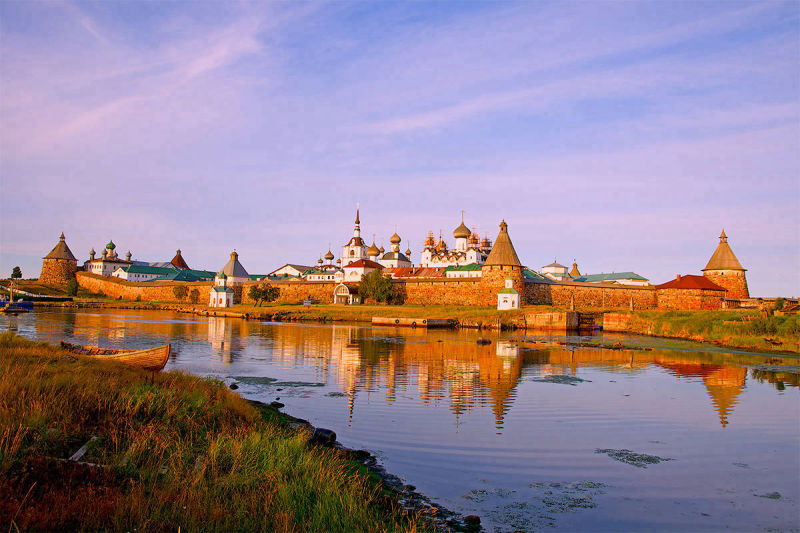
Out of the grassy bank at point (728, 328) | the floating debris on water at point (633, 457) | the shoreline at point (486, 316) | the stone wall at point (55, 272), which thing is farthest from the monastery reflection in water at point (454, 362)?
the stone wall at point (55, 272)

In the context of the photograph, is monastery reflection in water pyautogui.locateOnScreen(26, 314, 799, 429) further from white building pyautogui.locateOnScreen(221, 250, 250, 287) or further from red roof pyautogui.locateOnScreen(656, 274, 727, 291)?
white building pyautogui.locateOnScreen(221, 250, 250, 287)

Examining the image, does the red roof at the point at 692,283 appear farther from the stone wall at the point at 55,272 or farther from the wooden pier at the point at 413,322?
the stone wall at the point at 55,272

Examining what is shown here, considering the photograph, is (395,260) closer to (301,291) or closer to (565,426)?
(301,291)

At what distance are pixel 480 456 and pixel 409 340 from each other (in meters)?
23.9

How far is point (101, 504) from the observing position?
15.4 ft

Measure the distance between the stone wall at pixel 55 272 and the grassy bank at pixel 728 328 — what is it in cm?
9173

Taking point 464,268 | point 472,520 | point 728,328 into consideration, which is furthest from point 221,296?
point 472,520

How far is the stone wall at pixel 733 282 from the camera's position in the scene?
53.4m

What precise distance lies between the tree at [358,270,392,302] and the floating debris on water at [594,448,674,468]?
180 feet

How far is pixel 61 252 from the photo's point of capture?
94.6 meters

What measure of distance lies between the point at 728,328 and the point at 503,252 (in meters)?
27.5

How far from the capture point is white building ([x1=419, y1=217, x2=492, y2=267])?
86463 millimetres

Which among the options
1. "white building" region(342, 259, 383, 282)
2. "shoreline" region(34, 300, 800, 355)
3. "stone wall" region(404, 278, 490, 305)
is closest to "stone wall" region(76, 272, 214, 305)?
"shoreline" region(34, 300, 800, 355)

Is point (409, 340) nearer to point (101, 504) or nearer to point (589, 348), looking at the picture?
point (589, 348)
